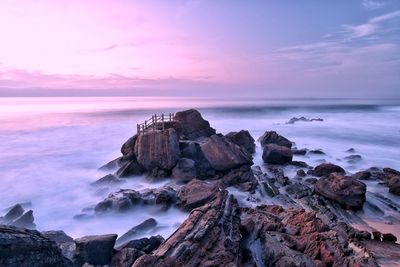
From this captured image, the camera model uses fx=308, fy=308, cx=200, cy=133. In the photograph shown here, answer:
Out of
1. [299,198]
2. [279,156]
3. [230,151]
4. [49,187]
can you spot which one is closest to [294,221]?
[299,198]

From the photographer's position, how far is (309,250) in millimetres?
9500

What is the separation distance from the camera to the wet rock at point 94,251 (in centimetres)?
1053

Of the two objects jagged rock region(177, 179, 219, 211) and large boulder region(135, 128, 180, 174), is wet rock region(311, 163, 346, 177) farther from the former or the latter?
large boulder region(135, 128, 180, 174)

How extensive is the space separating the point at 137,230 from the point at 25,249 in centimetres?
708

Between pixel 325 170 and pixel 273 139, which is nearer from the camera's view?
pixel 325 170

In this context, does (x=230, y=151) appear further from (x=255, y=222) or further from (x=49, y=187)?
(x=49, y=187)

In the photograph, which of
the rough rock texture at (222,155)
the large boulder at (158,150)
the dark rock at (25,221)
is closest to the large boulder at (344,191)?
the rough rock texture at (222,155)

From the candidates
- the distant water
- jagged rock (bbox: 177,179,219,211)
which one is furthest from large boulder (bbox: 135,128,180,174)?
jagged rock (bbox: 177,179,219,211)

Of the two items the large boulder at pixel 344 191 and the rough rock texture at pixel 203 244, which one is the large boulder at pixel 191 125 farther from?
the rough rock texture at pixel 203 244

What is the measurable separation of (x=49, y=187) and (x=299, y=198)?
17456 mm

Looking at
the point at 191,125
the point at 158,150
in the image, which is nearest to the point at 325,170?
the point at 158,150

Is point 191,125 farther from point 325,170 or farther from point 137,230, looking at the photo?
point 137,230

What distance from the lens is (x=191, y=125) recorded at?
29.5m

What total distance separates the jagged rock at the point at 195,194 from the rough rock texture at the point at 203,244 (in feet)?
15.6
